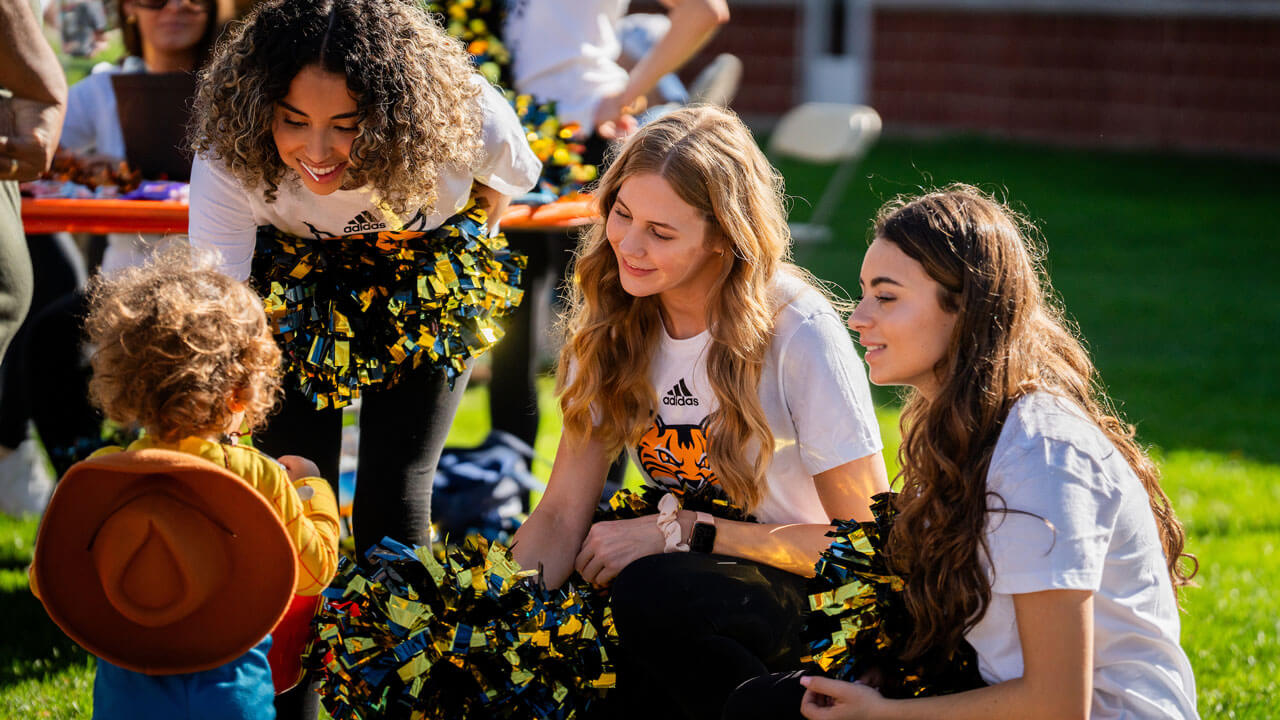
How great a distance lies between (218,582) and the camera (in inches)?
77.0

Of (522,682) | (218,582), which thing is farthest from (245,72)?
(522,682)

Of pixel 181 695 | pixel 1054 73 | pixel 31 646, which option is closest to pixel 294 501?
pixel 181 695

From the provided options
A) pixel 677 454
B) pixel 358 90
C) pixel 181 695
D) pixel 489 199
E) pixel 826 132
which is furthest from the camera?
pixel 826 132

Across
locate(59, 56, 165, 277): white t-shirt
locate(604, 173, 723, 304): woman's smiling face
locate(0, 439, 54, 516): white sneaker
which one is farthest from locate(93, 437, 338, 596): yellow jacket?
locate(0, 439, 54, 516): white sneaker

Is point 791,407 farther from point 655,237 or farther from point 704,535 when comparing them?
point 655,237

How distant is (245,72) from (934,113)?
Answer: 14.8m

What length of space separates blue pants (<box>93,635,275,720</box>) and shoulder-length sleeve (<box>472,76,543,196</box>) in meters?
1.15

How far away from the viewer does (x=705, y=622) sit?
235 cm

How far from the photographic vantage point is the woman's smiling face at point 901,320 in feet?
6.77

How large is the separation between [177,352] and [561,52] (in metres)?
2.41

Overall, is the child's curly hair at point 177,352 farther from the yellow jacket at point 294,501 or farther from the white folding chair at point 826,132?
the white folding chair at point 826,132

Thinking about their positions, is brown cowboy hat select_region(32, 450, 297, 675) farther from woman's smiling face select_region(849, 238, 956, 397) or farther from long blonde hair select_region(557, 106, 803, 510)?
woman's smiling face select_region(849, 238, 956, 397)

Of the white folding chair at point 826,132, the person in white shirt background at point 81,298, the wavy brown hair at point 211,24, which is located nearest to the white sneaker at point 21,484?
the person in white shirt background at point 81,298

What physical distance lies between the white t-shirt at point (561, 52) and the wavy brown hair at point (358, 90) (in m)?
1.55
